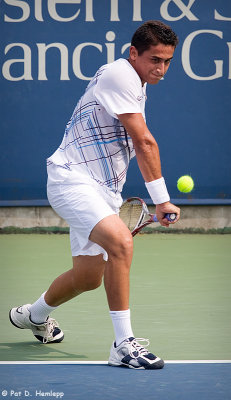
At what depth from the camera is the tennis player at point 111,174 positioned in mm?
4598

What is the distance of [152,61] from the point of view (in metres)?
4.82

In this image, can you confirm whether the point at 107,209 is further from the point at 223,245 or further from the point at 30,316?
the point at 223,245

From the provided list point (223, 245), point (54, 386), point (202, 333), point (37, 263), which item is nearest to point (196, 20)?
point (223, 245)

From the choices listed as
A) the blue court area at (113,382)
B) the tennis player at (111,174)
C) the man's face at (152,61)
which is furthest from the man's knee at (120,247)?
the man's face at (152,61)

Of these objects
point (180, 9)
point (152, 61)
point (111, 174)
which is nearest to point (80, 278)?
point (111, 174)

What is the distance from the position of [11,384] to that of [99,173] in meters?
1.28

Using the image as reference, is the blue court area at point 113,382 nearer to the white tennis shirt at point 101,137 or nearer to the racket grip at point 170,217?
the racket grip at point 170,217

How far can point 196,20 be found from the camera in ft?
34.2

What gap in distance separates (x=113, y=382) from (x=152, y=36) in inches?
69.0

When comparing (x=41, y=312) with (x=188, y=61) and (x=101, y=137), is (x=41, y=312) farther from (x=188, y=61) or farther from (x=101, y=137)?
(x=188, y=61)

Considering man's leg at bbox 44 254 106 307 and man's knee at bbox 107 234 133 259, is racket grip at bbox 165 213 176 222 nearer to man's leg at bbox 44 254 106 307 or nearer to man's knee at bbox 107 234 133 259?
man's knee at bbox 107 234 133 259

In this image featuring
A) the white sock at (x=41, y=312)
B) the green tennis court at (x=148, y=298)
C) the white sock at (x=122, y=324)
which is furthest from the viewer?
the white sock at (x=41, y=312)

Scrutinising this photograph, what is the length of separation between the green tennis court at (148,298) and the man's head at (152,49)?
148cm

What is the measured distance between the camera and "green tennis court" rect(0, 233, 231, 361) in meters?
5.07
